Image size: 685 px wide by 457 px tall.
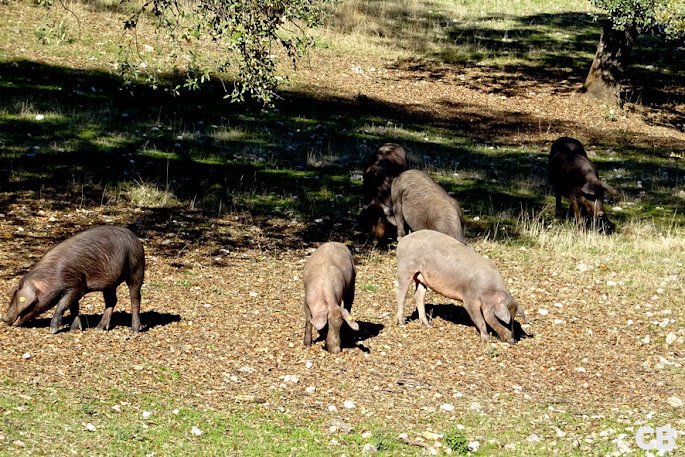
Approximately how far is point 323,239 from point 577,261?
5.06m

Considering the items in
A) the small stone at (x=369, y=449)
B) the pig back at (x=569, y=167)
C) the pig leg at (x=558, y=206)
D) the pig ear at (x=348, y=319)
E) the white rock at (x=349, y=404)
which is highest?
the pig back at (x=569, y=167)

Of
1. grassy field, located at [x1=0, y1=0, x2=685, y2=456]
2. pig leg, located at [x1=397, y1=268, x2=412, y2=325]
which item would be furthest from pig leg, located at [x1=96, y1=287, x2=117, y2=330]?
pig leg, located at [x1=397, y1=268, x2=412, y2=325]

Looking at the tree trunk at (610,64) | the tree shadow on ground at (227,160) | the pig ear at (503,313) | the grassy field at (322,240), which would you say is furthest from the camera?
the tree trunk at (610,64)

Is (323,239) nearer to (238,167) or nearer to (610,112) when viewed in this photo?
(238,167)

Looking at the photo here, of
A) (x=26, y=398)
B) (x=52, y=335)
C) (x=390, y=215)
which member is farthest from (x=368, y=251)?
(x=26, y=398)

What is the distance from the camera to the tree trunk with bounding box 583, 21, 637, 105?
2944cm

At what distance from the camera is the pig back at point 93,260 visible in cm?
1045

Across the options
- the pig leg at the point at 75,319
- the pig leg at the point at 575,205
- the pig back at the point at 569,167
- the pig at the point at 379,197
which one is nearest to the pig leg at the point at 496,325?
the pig at the point at 379,197

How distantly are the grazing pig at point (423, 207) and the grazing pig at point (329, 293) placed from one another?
2.79 meters

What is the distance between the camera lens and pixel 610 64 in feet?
97.3

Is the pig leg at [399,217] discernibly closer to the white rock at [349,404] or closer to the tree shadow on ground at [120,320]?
the tree shadow on ground at [120,320]

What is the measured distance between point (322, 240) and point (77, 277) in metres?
6.74

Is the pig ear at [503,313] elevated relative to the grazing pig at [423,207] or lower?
lower

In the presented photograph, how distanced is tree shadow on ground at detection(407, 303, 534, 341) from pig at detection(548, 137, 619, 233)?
550 centimetres
